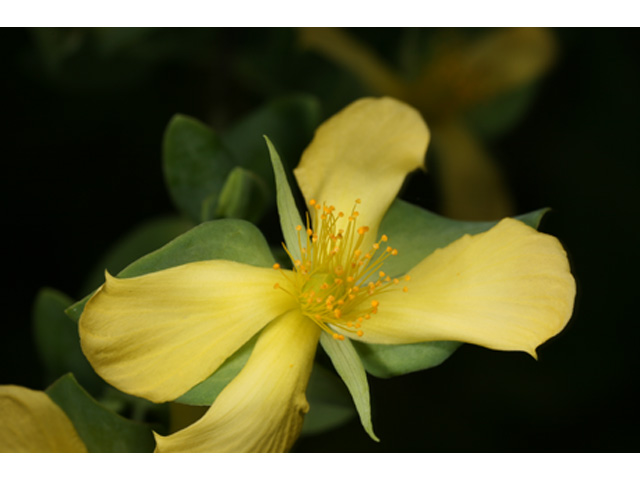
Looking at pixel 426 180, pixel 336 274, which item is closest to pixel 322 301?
pixel 336 274

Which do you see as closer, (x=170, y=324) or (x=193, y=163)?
(x=170, y=324)

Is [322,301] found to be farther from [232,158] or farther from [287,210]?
[232,158]

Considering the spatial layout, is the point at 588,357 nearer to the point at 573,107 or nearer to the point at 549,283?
the point at 573,107

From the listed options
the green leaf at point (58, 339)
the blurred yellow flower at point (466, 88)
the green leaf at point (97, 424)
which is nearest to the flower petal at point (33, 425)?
the green leaf at point (97, 424)

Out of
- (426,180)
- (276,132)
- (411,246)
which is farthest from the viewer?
(426,180)

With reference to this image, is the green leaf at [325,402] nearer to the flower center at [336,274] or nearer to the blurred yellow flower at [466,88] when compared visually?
the flower center at [336,274]

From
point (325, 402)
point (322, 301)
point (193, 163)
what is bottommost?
point (325, 402)
